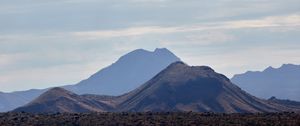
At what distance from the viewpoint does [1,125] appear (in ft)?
464

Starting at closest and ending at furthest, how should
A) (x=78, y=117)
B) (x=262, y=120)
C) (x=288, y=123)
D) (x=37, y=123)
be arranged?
(x=288, y=123) → (x=262, y=120) → (x=37, y=123) → (x=78, y=117)

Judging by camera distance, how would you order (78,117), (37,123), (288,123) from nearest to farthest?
(288,123) < (37,123) < (78,117)

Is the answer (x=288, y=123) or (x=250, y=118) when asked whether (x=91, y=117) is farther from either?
(x=288, y=123)

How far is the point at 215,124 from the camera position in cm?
13100

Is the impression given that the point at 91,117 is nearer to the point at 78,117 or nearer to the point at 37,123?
the point at 78,117

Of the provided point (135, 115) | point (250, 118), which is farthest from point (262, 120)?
point (135, 115)

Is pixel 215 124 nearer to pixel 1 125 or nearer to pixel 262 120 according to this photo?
pixel 262 120

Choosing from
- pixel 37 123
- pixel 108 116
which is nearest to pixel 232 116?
pixel 108 116

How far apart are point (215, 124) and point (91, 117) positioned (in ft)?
109

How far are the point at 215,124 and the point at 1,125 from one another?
43722mm

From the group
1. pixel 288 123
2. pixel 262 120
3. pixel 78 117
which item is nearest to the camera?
→ pixel 288 123

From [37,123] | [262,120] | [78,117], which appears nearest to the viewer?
[262,120]

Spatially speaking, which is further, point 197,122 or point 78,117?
point 78,117

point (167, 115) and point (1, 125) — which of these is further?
point (167, 115)
